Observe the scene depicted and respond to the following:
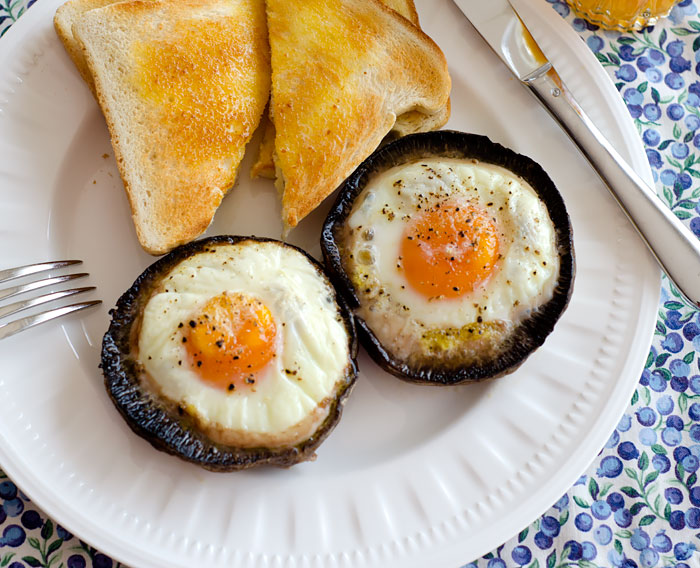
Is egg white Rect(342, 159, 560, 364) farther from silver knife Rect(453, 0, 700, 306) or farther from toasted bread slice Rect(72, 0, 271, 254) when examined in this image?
toasted bread slice Rect(72, 0, 271, 254)

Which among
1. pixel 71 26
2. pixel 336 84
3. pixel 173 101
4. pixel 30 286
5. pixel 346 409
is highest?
pixel 71 26

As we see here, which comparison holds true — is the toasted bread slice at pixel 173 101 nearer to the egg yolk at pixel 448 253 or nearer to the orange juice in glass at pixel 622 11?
the egg yolk at pixel 448 253

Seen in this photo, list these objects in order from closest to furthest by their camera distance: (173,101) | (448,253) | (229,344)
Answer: (229,344) < (448,253) < (173,101)

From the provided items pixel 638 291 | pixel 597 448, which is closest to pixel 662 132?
pixel 638 291

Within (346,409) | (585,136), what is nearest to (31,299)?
(346,409)

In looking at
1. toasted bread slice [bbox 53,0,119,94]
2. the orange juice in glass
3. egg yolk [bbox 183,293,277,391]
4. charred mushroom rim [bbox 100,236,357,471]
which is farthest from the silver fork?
the orange juice in glass

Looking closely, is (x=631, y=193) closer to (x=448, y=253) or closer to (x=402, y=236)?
(x=448, y=253)
